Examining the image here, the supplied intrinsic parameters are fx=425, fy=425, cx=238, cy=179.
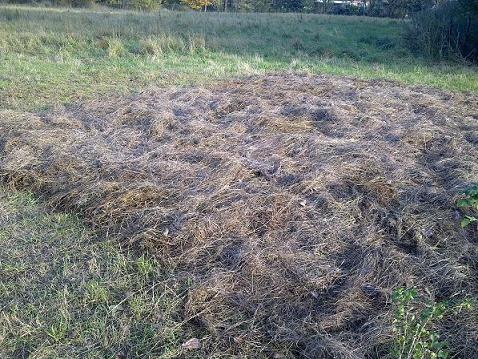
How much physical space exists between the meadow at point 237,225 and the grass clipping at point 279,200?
14mm

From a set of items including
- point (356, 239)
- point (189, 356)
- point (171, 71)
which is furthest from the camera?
point (171, 71)

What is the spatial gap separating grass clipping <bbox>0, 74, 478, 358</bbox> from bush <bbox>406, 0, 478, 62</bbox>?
6808 millimetres

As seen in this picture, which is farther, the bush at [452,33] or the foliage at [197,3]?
the foliage at [197,3]

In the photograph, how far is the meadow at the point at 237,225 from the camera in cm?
236

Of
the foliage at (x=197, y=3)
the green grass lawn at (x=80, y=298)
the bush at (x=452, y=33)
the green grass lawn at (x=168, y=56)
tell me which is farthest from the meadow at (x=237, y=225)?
the foliage at (x=197, y=3)

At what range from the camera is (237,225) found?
10.4 feet

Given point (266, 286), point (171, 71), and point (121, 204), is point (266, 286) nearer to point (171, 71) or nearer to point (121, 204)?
point (121, 204)

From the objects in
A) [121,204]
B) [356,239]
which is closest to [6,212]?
[121,204]

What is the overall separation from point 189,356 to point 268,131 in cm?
321

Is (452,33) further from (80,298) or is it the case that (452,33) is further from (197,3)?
(197,3)

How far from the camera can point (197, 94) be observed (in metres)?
6.61

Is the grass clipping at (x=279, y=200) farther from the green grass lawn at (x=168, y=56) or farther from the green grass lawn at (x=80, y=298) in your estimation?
the green grass lawn at (x=168, y=56)

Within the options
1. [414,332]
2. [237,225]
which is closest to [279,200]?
[237,225]

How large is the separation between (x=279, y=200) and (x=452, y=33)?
1110 centimetres
